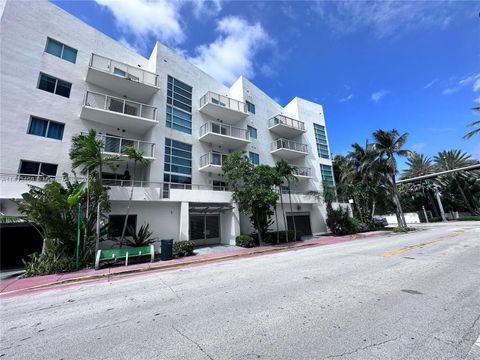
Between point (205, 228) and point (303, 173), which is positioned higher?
point (303, 173)

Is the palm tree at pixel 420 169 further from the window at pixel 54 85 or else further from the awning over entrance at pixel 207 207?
the window at pixel 54 85

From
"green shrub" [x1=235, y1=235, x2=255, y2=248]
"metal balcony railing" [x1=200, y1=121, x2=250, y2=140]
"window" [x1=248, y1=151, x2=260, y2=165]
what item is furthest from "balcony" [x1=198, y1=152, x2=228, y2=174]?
"green shrub" [x1=235, y1=235, x2=255, y2=248]

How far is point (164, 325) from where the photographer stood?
4035mm

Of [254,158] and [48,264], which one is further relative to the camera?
[254,158]

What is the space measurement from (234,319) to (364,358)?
224 cm

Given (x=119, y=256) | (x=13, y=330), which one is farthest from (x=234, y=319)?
(x=119, y=256)

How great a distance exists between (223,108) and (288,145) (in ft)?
31.2

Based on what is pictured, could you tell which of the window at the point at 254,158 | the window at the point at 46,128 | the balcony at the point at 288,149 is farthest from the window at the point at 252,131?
the window at the point at 46,128

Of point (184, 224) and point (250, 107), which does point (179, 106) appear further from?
point (184, 224)

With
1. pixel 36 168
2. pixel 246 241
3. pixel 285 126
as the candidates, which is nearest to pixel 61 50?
pixel 36 168

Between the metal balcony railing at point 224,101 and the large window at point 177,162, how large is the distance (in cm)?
568

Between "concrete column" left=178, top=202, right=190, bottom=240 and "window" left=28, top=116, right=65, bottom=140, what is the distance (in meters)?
9.38

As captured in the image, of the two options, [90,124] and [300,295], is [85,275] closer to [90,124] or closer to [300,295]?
[300,295]

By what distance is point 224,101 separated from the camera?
2288 centimetres
